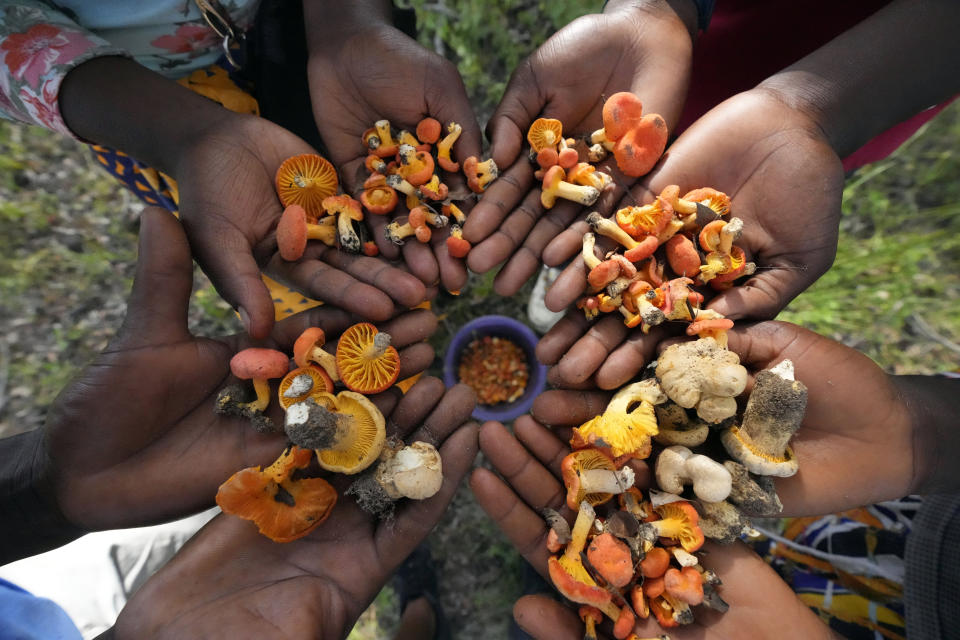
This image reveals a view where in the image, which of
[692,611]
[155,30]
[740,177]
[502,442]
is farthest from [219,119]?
[692,611]

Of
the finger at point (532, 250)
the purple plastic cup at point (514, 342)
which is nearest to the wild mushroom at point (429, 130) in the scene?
Result: the finger at point (532, 250)

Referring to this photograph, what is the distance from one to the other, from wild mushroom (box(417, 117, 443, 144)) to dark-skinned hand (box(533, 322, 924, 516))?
7.86 ft

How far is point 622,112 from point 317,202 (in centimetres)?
197

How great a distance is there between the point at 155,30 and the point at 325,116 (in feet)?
3.36

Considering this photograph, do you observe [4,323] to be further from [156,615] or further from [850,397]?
[850,397]

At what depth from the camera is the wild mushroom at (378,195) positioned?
334 centimetres

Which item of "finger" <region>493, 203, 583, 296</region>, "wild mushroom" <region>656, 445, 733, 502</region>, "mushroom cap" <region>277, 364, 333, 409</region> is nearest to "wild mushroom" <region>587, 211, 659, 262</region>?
"finger" <region>493, 203, 583, 296</region>

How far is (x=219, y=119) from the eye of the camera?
316cm

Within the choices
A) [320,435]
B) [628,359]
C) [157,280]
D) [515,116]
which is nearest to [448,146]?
[515,116]

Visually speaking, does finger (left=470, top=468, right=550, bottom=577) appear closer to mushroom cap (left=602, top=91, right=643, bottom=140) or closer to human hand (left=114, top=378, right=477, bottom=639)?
human hand (left=114, top=378, right=477, bottom=639)

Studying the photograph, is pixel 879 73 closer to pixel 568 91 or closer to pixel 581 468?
pixel 568 91

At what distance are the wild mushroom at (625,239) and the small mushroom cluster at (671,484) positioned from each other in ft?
1.85

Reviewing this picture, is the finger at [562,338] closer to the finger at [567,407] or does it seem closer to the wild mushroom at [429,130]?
the finger at [567,407]

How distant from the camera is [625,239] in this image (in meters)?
3.19
